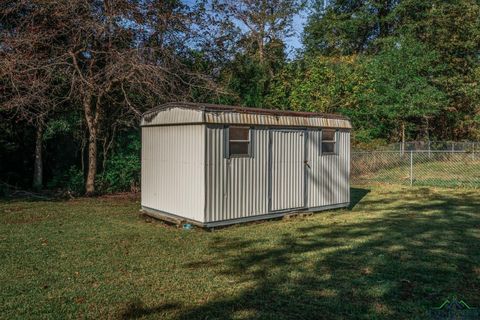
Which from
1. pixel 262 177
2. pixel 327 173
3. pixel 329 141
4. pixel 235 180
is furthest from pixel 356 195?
pixel 235 180

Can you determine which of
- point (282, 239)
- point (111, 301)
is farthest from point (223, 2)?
point (111, 301)

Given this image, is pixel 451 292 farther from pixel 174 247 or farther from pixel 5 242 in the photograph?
pixel 5 242

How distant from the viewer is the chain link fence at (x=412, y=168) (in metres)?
14.8

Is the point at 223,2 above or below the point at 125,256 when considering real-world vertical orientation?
above

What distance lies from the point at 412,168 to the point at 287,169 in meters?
8.30

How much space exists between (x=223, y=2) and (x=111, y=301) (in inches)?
603

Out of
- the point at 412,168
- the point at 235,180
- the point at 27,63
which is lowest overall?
the point at 412,168

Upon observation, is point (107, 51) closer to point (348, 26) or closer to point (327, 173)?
point (327, 173)

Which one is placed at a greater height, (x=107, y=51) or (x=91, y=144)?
(x=107, y=51)

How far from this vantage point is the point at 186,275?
4.83 meters

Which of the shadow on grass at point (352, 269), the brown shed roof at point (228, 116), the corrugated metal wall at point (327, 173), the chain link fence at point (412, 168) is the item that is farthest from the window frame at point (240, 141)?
the chain link fence at point (412, 168)

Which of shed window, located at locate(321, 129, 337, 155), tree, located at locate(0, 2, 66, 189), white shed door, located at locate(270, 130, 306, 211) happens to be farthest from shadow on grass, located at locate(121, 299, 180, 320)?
tree, located at locate(0, 2, 66, 189)

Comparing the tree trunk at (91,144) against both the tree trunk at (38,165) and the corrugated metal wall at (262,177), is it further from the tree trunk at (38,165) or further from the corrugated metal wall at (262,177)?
the corrugated metal wall at (262,177)

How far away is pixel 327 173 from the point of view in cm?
952
